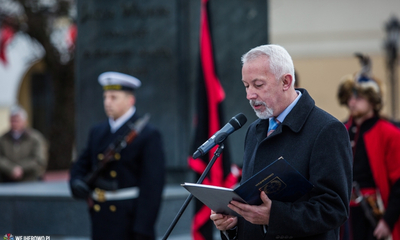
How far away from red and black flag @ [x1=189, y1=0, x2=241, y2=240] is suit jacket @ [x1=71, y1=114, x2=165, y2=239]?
462mm

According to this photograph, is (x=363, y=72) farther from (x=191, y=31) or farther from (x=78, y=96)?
(x=78, y=96)

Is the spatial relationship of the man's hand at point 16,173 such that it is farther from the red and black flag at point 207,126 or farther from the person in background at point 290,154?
the person in background at point 290,154

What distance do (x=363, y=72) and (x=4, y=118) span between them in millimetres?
15756

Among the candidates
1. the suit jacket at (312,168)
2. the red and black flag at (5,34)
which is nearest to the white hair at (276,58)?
the suit jacket at (312,168)

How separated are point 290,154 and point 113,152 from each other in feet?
7.86

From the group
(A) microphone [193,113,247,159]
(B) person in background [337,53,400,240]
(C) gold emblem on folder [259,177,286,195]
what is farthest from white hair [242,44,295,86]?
(B) person in background [337,53,400,240]

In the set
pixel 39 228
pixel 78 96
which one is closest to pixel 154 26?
pixel 78 96

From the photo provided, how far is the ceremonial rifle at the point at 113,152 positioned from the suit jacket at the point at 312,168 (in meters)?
2.20

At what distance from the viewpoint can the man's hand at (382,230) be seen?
4.37 metres

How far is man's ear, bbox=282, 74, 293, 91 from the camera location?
2.59m

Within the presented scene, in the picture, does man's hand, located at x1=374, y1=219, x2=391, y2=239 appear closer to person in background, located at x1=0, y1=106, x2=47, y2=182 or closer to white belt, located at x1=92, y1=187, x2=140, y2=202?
white belt, located at x1=92, y1=187, x2=140, y2=202

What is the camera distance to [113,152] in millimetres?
4660

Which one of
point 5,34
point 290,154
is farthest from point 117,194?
point 5,34

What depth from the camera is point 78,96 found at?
23.9 ft
